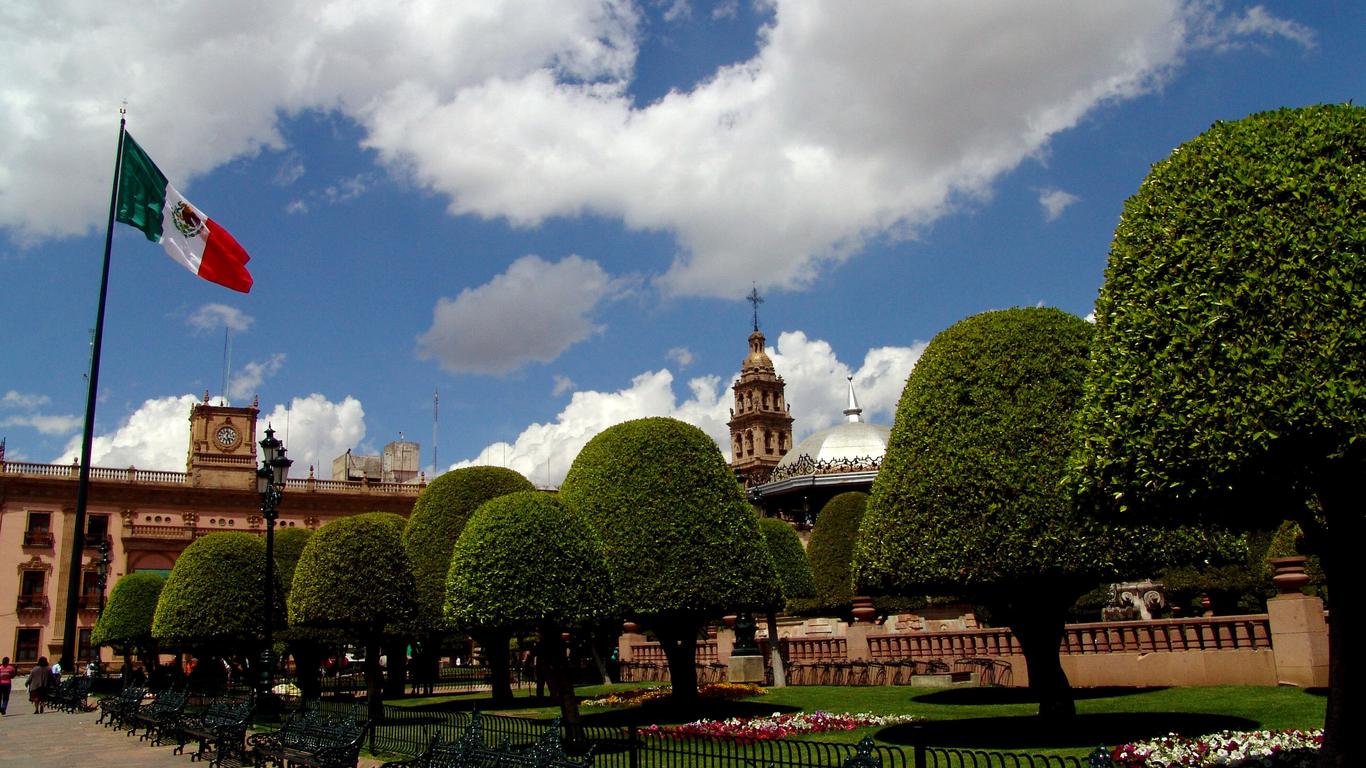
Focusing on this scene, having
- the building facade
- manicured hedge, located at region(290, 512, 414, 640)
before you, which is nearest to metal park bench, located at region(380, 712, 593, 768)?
manicured hedge, located at region(290, 512, 414, 640)

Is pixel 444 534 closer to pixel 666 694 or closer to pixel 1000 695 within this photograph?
pixel 666 694

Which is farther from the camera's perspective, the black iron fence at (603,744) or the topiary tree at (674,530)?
the topiary tree at (674,530)

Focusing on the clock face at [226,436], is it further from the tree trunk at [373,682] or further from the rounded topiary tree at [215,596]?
the tree trunk at [373,682]

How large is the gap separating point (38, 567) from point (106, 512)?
417 centimetres

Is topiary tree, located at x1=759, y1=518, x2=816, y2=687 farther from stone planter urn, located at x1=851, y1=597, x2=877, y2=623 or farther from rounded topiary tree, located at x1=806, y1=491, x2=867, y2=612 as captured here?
rounded topiary tree, located at x1=806, y1=491, x2=867, y2=612

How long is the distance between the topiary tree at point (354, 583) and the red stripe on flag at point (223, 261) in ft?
19.3

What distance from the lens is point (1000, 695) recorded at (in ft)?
62.4

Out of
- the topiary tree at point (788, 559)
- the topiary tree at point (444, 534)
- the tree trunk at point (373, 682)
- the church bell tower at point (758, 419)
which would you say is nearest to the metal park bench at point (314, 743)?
the tree trunk at point (373, 682)

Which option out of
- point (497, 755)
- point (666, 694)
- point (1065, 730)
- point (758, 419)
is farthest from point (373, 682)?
point (758, 419)

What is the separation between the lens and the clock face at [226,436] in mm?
53219

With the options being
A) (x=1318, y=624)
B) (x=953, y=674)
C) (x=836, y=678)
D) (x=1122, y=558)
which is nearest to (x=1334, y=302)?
(x=1122, y=558)

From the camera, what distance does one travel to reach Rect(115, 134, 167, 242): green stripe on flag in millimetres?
20156

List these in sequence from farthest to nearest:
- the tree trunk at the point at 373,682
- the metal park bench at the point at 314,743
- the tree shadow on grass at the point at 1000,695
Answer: the tree shadow on grass at the point at 1000,695 < the tree trunk at the point at 373,682 < the metal park bench at the point at 314,743

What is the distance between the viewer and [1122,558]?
11.9m
